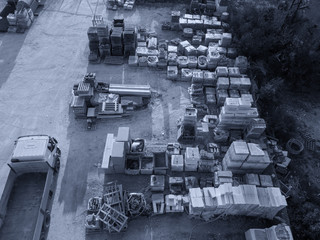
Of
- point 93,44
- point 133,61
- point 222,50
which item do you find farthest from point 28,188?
point 222,50

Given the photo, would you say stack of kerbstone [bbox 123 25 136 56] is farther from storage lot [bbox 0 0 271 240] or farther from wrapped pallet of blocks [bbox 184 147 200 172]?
wrapped pallet of blocks [bbox 184 147 200 172]

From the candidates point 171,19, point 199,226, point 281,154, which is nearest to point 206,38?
point 171,19

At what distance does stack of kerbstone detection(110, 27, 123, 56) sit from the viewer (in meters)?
26.2

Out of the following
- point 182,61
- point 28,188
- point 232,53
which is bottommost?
point 28,188

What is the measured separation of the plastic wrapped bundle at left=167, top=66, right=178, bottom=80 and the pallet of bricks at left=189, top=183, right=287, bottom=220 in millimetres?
12515

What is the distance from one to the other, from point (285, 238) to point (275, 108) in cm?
1324

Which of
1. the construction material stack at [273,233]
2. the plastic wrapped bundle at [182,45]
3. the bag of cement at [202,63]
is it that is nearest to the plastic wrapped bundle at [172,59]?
the plastic wrapped bundle at [182,45]

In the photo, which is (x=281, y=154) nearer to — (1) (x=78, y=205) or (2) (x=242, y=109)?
(2) (x=242, y=109)

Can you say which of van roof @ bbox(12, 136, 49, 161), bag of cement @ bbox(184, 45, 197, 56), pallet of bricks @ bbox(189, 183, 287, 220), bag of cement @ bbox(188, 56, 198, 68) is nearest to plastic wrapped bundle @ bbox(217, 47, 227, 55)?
bag of cement @ bbox(184, 45, 197, 56)

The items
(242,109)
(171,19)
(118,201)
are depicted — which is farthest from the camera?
(171,19)

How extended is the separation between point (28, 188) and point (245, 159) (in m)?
16.2

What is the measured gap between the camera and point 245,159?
18.3 m

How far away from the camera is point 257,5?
2892 cm

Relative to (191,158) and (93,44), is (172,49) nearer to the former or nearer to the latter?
(93,44)
